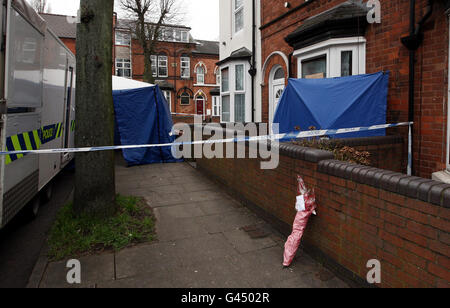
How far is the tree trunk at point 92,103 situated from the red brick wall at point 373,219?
8.06ft

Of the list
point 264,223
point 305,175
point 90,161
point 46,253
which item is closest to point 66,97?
point 90,161

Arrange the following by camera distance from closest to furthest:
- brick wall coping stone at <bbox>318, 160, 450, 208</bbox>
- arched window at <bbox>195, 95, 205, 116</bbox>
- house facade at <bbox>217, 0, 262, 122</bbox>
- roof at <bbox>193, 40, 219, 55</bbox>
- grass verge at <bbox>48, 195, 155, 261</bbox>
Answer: brick wall coping stone at <bbox>318, 160, 450, 208</bbox>
grass verge at <bbox>48, 195, 155, 261</bbox>
house facade at <bbox>217, 0, 262, 122</bbox>
arched window at <bbox>195, 95, 205, 116</bbox>
roof at <bbox>193, 40, 219, 55</bbox>

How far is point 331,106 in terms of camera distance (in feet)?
17.6

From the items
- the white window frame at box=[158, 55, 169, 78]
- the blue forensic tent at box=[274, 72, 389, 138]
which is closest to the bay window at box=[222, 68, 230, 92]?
the blue forensic tent at box=[274, 72, 389, 138]

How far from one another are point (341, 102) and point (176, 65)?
116 feet

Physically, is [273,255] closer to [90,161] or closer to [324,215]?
[324,215]

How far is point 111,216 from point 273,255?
7.55 ft

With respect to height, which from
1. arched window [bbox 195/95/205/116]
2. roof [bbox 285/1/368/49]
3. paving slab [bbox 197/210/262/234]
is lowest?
paving slab [bbox 197/210/262/234]

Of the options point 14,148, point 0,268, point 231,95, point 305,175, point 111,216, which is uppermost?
point 231,95

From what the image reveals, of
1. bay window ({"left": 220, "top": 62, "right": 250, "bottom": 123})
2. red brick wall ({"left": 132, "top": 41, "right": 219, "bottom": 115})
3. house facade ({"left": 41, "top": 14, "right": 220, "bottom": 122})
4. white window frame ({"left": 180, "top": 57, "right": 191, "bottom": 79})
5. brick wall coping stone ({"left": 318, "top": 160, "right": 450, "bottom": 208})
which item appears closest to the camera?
brick wall coping stone ({"left": 318, "top": 160, "right": 450, "bottom": 208})

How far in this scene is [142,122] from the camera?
1002cm

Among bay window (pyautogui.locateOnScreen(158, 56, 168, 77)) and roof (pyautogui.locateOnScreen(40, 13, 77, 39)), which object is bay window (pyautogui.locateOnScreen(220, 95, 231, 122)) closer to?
bay window (pyautogui.locateOnScreen(158, 56, 168, 77))

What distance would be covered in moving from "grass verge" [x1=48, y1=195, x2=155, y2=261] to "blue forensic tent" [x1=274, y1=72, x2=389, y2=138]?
2.79 m

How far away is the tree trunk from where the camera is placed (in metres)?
4.35
